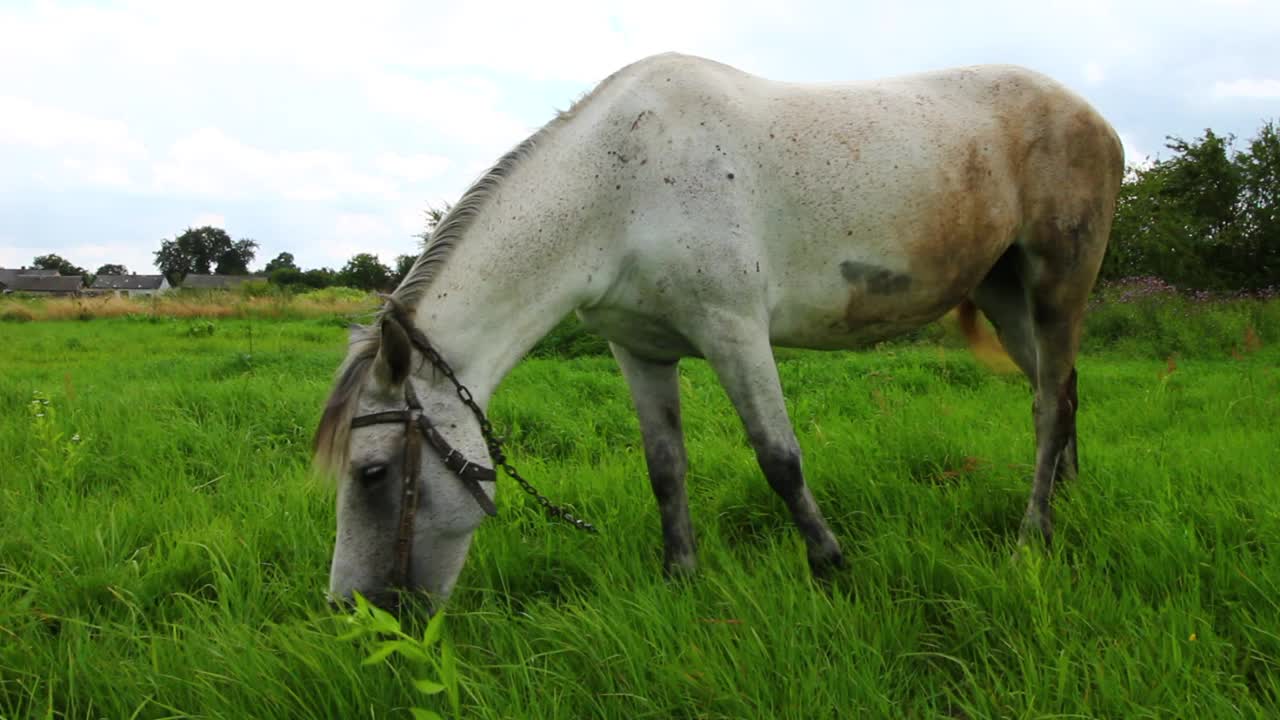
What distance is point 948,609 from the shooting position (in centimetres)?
206

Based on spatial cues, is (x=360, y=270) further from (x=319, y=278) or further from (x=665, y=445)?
(x=665, y=445)

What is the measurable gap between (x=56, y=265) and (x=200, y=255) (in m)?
20.8

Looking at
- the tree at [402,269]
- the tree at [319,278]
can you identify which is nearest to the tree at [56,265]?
the tree at [319,278]

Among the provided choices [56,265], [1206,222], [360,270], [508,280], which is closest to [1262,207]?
[1206,222]

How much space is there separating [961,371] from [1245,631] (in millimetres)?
5485

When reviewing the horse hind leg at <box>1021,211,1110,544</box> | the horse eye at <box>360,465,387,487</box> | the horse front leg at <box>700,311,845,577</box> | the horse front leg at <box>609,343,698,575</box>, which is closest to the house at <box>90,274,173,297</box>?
the horse front leg at <box>609,343,698,575</box>

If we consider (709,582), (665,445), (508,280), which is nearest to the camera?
(508,280)

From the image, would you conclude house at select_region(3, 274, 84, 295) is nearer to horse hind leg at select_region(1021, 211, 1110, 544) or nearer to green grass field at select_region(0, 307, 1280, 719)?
green grass field at select_region(0, 307, 1280, 719)

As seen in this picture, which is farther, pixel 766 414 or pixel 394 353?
pixel 766 414

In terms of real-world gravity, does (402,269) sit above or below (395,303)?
above

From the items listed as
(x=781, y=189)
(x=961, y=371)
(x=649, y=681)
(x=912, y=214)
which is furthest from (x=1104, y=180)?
(x=961, y=371)

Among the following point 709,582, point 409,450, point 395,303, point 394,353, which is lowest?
point 709,582

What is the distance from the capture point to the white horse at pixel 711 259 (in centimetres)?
209

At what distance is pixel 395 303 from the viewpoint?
2.09 m
